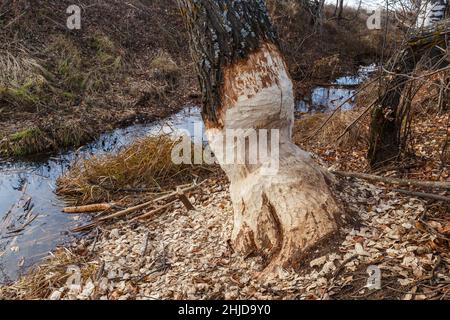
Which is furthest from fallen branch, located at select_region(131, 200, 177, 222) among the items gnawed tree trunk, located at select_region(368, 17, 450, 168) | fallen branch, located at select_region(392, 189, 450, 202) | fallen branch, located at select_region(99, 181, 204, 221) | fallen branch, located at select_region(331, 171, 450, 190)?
fallen branch, located at select_region(392, 189, 450, 202)

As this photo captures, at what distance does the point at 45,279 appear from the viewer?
3.01m

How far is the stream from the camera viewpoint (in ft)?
12.4

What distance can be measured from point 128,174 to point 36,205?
118 centimetres

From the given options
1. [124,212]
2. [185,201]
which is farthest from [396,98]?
[124,212]

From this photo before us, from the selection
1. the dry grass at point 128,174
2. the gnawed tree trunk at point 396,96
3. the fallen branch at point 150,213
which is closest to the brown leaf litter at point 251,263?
the fallen branch at point 150,213

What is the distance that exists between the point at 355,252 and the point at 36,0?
10.1 metres

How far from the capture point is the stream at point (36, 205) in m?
3.78

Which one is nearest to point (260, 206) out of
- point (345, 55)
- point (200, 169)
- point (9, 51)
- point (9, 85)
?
point (200, 169)

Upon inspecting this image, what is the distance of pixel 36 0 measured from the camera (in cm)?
938

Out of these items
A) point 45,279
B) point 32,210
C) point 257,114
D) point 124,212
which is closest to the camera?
point 257,114

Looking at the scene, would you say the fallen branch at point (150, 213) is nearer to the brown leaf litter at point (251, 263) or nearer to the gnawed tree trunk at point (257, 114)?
the brown leaf litter at point (251, 263)

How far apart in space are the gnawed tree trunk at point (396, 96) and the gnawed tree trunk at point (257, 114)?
980 millimetres

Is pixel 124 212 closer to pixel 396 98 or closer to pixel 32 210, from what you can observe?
pixel 32 210

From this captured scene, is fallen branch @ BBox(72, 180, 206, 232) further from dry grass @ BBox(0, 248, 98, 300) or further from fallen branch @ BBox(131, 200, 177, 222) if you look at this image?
dry grass @ BBox(0, 248, 98, 300)
